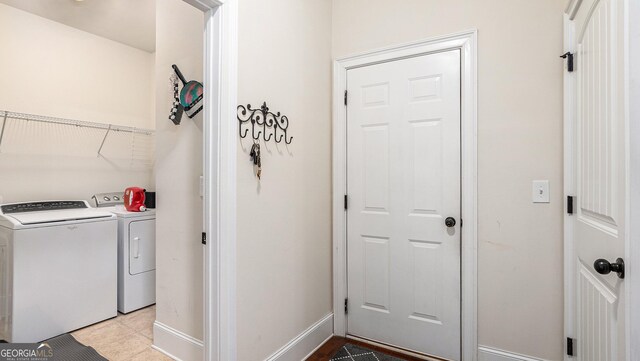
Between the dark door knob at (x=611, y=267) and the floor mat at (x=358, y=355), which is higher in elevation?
the dark door knob at (x=611, y=267)

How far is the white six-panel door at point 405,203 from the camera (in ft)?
6.21

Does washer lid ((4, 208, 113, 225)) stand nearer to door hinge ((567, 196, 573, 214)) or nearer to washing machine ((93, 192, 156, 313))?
washing machine ((93, 192, 156, 313))

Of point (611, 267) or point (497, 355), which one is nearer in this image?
point (611, 267)

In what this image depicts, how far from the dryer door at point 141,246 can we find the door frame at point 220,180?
1619 millimetres

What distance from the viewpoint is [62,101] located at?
2934 mm

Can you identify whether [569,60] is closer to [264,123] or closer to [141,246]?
[264,123]

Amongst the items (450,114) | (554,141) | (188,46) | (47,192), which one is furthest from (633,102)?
(47,192)

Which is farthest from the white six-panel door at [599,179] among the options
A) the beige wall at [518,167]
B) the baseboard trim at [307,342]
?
the baseboard trim at [307,342]

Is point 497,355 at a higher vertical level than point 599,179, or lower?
lower

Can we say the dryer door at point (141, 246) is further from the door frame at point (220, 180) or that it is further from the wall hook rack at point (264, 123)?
the wall hook rack at point (264, 123)

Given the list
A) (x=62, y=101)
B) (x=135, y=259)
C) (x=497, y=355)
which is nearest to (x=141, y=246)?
(x=135, y=259)

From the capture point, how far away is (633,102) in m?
0.89

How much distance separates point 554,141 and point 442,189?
0.64m

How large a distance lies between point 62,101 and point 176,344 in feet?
8.73
